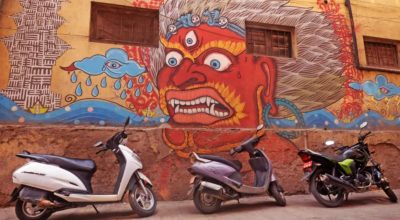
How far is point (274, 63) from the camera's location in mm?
6848

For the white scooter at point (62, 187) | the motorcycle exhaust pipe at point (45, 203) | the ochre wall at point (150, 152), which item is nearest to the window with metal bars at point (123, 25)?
the ochre wall at point (150, 152)

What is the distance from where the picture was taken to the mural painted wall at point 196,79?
18.6 ft

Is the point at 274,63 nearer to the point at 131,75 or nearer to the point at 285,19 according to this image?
the point at 285,19

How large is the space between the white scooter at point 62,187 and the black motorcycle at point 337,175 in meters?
2.54

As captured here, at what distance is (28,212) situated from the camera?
13.6 ft

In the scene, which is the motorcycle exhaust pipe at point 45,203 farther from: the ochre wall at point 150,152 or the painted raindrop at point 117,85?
the painted raindrop at point 117,85

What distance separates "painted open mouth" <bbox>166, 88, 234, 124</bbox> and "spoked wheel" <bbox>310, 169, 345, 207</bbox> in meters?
1.97

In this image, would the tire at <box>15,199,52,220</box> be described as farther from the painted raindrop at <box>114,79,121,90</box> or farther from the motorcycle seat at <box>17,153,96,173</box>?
the painted raindrop at <box>114,79,121,90</box>

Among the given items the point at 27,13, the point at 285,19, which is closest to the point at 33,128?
the point at 27,13

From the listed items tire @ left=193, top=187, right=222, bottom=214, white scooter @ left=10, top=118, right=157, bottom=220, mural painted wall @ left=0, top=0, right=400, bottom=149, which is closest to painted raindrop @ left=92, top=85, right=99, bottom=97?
mural painted wall @ left=0, top=0, right=400, bottom=149

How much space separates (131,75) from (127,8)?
4.65 feet

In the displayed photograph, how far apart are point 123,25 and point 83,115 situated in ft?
6.51

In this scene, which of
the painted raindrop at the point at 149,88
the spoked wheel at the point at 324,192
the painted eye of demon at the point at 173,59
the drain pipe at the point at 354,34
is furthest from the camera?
the drain pipe at the point at 354,34

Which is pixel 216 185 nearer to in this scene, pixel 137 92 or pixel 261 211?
pixel 261 211
